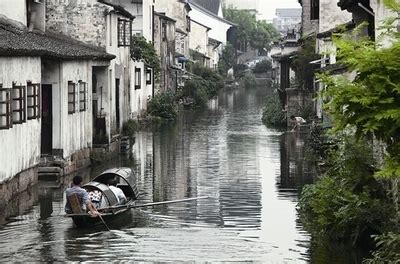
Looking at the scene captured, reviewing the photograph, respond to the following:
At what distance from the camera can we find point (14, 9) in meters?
33.1

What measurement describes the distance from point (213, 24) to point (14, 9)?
309 feet

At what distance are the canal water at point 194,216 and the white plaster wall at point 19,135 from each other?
3.06 feet

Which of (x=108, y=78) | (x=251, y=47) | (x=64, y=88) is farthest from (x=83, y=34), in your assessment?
Result: (x=251, y=47)

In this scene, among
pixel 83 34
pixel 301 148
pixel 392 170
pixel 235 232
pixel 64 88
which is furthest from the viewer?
pixel 301 148

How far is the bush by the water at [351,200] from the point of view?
18.6 meters

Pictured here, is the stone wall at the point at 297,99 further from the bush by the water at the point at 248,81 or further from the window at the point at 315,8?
the bush by the water at the point at 248,81

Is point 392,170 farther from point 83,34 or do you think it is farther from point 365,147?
point 83,34

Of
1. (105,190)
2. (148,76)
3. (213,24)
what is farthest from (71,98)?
(213,24)

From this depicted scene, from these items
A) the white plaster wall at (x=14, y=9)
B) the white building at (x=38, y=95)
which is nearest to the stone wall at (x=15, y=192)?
the white building at (x=38, y=95)

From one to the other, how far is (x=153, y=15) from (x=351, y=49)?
53.0m

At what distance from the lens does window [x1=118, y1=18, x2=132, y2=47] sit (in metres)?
43.1

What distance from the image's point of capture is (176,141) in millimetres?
45719

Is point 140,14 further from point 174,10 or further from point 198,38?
point 198,38

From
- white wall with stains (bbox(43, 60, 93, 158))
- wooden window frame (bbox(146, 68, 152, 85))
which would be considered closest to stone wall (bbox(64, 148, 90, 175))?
white wall with stains (bbox(43, 60, 93, 158))
